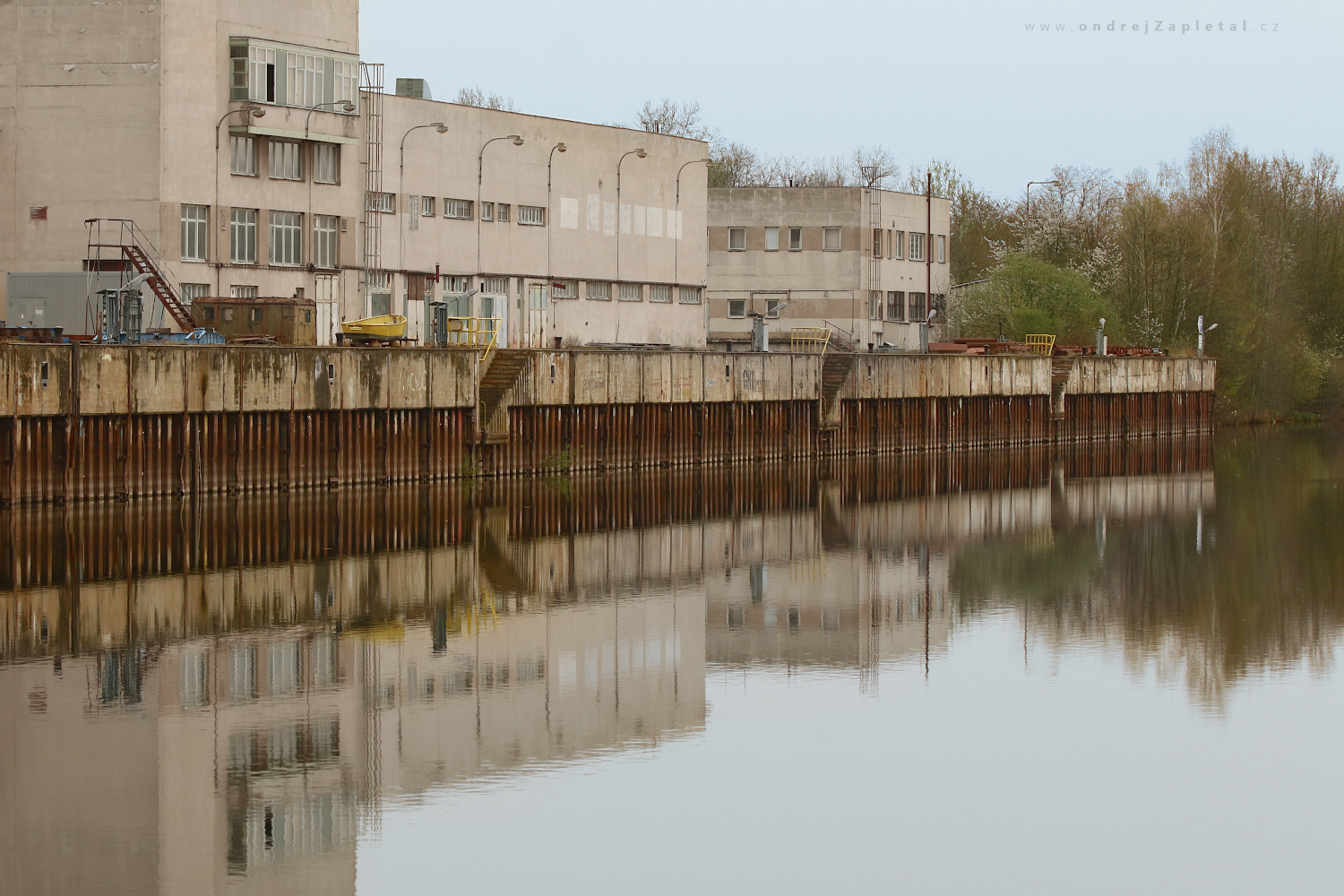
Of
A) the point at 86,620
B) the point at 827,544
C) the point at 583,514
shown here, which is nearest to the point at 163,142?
the point at 583,514

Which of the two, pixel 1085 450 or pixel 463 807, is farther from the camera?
pixel 1085 450

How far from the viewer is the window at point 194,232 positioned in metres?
51.8

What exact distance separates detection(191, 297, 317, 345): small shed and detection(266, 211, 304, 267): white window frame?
771 cm

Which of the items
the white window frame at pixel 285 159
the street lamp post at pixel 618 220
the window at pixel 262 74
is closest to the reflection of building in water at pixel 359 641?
the white window frame at pixel 285 159

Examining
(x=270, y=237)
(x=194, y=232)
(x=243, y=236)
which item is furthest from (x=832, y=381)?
(x=194, y=232)

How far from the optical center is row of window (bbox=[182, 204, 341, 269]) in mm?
52094

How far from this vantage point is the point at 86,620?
2566 centimetres

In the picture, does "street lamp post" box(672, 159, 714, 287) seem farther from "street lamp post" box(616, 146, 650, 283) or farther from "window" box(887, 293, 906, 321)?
"window" box(887, 293, 906, 321)

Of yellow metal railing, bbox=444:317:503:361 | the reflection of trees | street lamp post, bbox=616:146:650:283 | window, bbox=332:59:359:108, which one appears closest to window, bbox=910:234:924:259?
street lamp post, bbox=616:146:650:283

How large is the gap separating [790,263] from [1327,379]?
101 feet

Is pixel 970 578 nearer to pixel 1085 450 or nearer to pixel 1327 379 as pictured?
pixel 1085 450

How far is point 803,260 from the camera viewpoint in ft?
282

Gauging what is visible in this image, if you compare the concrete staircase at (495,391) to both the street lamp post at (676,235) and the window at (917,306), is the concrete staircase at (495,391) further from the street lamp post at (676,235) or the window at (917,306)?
the window at (917,306)

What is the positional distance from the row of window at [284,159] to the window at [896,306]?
3779 cm
